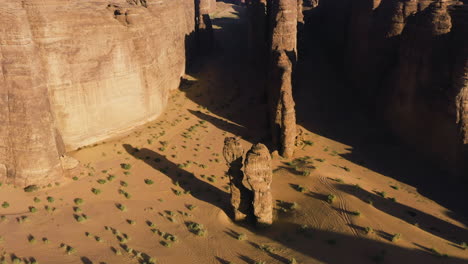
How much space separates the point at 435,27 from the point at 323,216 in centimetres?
2189

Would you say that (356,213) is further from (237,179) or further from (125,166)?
(125,166)

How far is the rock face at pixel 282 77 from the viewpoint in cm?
3947

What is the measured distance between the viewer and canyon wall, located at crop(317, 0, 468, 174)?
115 feet

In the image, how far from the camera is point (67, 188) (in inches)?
1259

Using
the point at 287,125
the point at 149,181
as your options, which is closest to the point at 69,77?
the point at 149,181

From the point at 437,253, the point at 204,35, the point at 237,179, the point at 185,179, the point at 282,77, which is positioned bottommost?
the point at 437,253

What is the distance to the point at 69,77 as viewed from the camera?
3450cm

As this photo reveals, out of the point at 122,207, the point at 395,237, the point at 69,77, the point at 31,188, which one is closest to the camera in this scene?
the point at 395,237

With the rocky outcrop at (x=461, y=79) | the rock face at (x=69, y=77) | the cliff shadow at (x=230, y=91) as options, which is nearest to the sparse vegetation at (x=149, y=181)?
the rock face at (x=69, y=77)

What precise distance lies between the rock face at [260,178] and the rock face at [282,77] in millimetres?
11640

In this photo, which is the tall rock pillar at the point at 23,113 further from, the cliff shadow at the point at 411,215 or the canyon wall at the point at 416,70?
the canyon wall at the point at 416,70

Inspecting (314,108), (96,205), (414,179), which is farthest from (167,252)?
(314,108)

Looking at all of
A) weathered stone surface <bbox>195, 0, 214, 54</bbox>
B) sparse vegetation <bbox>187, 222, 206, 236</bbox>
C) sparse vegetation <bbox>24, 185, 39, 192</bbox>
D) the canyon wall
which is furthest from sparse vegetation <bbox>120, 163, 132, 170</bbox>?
weathered stone surface <bbox>195, 0, 214, 54</bbox>

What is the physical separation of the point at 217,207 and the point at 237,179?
3.46 m
